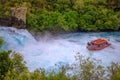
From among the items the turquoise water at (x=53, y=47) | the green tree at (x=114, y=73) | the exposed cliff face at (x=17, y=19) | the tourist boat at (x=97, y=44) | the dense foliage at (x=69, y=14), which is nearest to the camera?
the green tree at (x=114, y=73)

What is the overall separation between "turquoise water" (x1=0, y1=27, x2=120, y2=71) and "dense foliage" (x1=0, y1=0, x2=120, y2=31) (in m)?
0.82

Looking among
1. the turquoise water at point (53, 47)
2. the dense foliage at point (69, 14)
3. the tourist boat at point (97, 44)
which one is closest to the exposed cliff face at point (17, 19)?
the dense foliage at point (69, 14)

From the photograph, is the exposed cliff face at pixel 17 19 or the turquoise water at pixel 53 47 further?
the exposed cliff face at pixel 17 19

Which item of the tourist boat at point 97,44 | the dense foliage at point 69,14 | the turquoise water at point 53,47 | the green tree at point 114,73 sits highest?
the green tree at point 114,73

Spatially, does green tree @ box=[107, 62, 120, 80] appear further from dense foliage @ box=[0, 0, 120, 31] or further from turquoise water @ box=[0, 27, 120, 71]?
dense foliage @ box=[0, 0, 120, 31]

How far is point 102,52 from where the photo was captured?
23.9m

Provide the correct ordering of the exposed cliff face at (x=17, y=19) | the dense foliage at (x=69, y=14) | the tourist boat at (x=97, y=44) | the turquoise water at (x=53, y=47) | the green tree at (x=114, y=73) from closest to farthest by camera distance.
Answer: the green tree at (x=114, y=73), the turquoise water at (x=53, y=47), the tourist boat at (x=97, y=44), the exposed cliff face at (x=17, y=19), the dense foliage at (x=69, y=14)

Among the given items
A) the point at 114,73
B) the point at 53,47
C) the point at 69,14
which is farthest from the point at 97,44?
the point at 114,73

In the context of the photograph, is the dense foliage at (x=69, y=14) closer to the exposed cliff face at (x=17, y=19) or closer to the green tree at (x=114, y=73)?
the exposed cliff face at (x=17, y=19)

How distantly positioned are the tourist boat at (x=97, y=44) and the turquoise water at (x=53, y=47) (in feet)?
0.99

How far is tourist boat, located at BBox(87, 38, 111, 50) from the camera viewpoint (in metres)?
24.1

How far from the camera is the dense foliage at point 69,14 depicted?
1075 inches

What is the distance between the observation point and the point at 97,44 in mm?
24203

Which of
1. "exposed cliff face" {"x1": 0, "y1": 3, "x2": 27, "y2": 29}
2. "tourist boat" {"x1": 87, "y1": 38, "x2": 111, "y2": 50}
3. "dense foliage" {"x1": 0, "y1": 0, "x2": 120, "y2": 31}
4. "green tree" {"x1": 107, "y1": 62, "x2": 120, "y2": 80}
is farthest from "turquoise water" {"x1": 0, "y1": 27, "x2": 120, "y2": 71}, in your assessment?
"green tree" {"x1": 107, "y1": 62, "x2": 120, "y2": 80}
